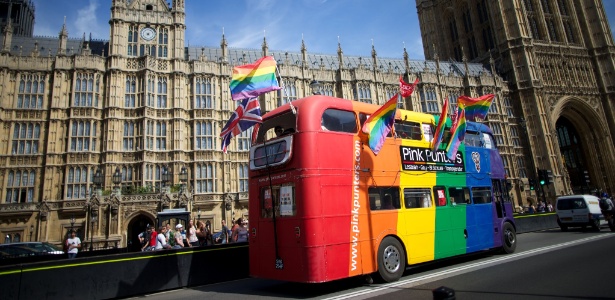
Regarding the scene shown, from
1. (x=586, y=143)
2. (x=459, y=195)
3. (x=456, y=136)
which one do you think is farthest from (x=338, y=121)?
A: (x=586, y=143)

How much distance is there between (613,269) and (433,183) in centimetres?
464

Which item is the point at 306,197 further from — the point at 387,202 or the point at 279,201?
the point at 387,202

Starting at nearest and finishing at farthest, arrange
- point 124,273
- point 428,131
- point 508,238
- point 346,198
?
point 346,198 < point 124,273 < point 428,131 < point 508,238

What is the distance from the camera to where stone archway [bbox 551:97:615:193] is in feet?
162

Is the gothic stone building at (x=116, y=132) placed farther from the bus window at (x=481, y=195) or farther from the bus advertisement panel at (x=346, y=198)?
the bus window at (x=481, y=195)

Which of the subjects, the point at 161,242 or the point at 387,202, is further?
the point at 161,242

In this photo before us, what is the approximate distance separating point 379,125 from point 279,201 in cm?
346

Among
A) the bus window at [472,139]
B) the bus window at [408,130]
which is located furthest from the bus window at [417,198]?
the bus window at [472,139]

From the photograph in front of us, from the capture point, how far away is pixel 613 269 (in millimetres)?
8445

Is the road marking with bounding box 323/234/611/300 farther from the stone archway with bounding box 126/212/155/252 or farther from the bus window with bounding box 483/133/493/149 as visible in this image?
the stone archway with bounding box 126/212/155/252

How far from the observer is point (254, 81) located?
395 inches

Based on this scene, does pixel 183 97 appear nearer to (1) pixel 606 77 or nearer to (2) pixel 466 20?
(2) pixel 466 20

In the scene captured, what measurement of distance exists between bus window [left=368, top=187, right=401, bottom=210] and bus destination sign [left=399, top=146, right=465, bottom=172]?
92 cm

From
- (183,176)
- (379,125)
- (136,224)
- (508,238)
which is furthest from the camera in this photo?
(136,224)
